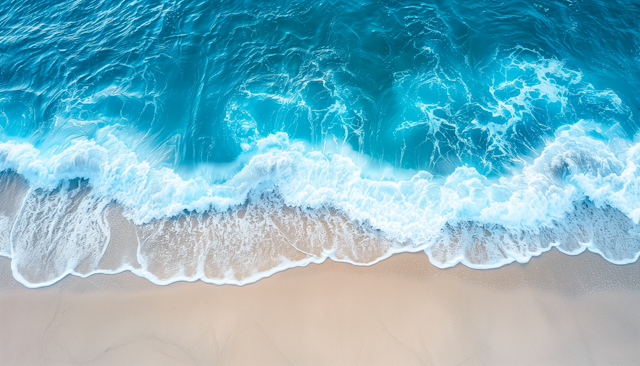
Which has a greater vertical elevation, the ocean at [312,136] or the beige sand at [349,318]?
the ocean at [312,136]

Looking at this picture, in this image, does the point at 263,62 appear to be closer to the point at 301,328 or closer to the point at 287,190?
the point at 287,190

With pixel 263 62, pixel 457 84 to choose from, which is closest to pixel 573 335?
pixel 457 84

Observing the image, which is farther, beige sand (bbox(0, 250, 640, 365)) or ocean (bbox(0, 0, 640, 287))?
ocean (bbox(0, 0, 640, 287))

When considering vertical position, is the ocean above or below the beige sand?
above

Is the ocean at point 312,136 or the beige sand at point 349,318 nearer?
the beige sand at point 349,318
